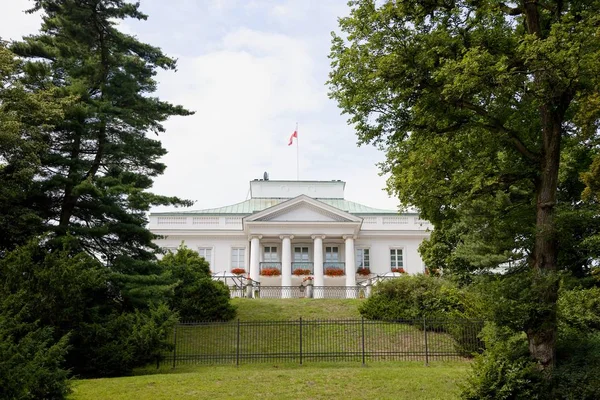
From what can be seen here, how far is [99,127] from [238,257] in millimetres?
22093

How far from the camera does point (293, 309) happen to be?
27.0 meters

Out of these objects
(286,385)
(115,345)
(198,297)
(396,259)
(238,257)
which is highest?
(238,257)

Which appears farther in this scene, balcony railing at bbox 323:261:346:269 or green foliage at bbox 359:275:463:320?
balcony railing at bbox 323:261:346:269

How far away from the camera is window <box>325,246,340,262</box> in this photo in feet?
133

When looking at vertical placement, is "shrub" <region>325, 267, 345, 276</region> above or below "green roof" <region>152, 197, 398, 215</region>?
below

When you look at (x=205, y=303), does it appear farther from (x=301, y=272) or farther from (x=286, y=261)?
(x=301, y=272)

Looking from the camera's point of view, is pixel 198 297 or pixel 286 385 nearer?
pixel 286 385

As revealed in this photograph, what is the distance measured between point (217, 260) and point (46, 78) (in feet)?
74.2

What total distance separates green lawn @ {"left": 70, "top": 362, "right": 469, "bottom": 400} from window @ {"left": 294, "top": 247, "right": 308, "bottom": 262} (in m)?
23.9

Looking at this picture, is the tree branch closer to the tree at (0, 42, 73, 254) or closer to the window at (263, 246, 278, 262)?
the tree at (0, 42, 73, 254)

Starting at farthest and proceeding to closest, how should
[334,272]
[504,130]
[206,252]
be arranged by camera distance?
[206,252], [334,272], [504,130]

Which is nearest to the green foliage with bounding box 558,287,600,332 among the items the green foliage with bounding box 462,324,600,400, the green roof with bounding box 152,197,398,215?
the green foliage with bounding box 462,324,600,400

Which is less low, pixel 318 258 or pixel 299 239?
pixel 299 239

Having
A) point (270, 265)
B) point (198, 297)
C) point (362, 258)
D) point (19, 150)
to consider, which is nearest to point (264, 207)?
point (270, 265)
